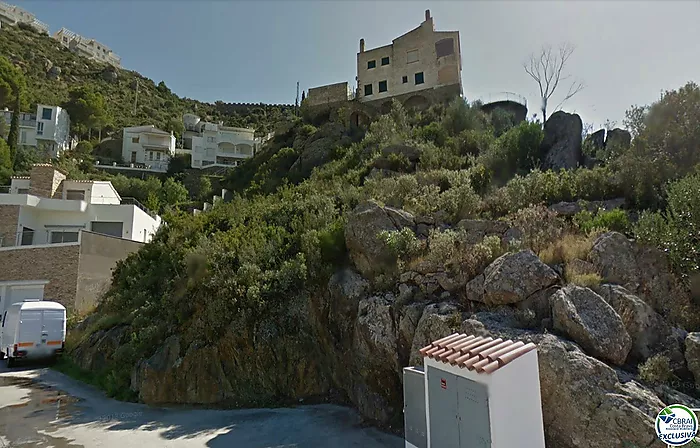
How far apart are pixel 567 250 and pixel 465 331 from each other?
8.66 ft

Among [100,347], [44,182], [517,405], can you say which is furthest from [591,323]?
[44,182]

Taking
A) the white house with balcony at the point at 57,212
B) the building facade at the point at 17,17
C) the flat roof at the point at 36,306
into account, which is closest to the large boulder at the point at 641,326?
the flat roof at the point at 36,306

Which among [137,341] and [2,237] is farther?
[2,237]

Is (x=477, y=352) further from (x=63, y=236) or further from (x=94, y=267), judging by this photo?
(x=63, y=236)

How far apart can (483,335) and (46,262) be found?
2413 cm

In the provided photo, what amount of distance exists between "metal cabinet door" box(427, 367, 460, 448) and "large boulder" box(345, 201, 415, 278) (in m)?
3.79

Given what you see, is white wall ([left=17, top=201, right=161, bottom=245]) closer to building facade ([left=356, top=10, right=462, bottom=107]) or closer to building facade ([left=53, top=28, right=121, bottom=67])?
building facade ([left=356, top=10, right=462, bottom=107])

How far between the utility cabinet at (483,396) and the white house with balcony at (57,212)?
2473 centimetres

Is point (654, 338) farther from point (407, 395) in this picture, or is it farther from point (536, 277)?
point (407, 395)

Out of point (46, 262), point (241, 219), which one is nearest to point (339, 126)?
point (241, 219)

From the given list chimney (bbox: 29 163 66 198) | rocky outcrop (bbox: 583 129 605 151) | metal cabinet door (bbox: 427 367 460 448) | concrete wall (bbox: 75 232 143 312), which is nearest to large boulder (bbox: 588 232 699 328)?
metal cabinet door (bbox: 427 367 460 448)

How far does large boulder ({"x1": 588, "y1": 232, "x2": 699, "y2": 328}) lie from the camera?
6.30 metres

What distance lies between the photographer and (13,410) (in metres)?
9.36

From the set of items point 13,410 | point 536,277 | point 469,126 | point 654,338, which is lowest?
point 13,410
